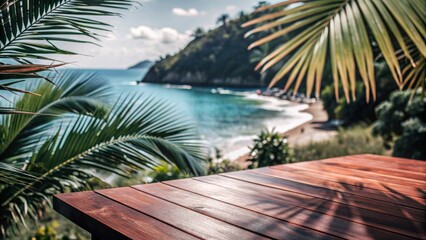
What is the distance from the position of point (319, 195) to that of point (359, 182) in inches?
17.0

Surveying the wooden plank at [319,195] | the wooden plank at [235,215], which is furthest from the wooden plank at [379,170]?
the wooden plank at [235,215]

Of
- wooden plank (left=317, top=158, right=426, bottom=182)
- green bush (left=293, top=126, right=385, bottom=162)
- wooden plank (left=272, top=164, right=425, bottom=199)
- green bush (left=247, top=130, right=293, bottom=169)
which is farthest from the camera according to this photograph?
green bush (left=293, top=126, right=385, bottom=162)

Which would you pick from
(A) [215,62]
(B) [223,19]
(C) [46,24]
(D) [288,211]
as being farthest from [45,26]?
(B) [223,19]

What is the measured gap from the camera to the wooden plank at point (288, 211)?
4.26 feet

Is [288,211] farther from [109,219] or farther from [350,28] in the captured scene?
[350,28]

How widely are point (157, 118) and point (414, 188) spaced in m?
1.80

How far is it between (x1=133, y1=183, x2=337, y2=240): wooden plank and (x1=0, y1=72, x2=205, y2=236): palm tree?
919mm

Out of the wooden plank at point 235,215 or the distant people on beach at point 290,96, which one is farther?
the distant people on beach at point 290,96

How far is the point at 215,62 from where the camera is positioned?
9100 cm

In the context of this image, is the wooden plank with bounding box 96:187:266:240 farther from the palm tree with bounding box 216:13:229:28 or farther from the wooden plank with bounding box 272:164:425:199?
the palm tree with bounding box 216:13:229:28

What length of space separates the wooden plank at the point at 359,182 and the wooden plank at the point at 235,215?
79cm

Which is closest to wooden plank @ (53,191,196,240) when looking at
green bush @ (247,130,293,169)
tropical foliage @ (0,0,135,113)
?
tropical foliage @ (0,0,135,113)

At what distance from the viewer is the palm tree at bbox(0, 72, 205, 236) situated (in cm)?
260

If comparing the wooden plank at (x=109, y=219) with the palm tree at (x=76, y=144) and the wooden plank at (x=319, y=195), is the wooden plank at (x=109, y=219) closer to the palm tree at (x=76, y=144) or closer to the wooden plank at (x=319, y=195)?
the wooden plank at (x=319, y=195)
